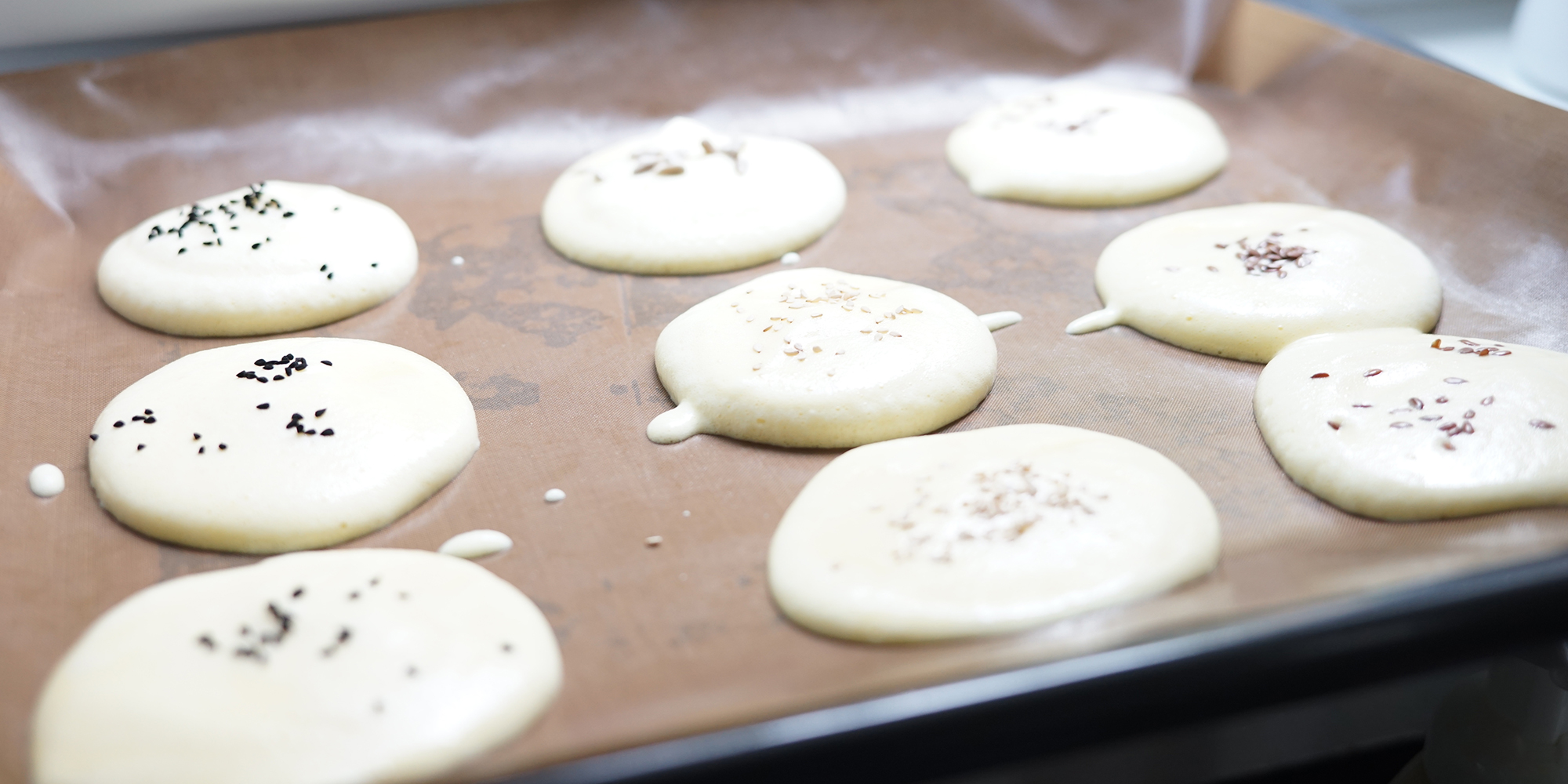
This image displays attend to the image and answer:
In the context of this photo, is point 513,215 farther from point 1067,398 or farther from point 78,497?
point 1067,398

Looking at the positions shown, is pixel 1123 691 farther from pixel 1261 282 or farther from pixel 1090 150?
pixel 1090 150

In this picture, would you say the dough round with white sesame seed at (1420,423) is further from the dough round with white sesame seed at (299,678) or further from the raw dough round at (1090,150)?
the dough round with white sesame seed at (299,678)

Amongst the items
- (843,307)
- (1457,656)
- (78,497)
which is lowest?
(78,497)

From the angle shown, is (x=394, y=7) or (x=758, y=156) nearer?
(x=758, y=156)

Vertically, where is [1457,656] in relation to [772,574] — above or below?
above

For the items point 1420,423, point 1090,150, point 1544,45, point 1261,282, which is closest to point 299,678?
point 1420,423

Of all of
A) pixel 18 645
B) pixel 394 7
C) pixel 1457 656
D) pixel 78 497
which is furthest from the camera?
pixel 394 7

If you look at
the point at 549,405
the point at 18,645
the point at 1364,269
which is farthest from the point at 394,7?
the point at 1364,269
